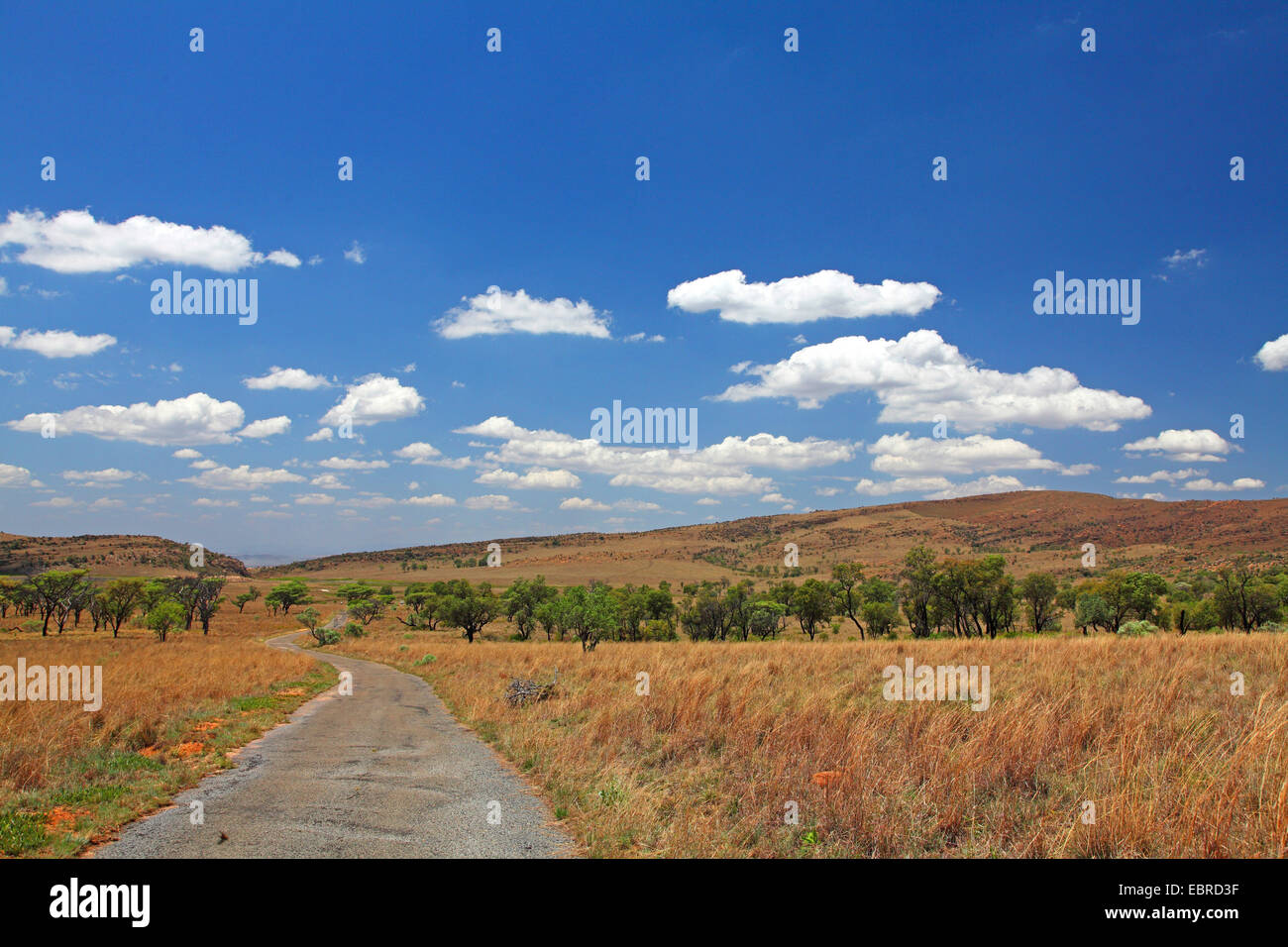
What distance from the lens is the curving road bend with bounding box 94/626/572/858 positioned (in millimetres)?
6535

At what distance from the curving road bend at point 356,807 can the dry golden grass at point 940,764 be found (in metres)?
0.71

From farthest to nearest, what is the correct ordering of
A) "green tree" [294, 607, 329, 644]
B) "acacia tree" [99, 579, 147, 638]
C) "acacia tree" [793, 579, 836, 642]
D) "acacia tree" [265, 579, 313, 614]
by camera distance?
"acacia tree" [265, 579, 313, 614] < "green tree" [294, 607, 329, 644] < "acacia tree" [99, 579, 147, 638] < "acacia tree" [793, 579, 836, 642]

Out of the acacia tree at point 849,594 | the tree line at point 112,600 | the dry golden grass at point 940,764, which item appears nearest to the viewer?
Answer: the dry golden grass at point 940,764

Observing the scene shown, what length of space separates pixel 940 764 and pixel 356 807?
7250 millimetres

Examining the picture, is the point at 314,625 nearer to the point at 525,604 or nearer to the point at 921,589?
the point at 525,604

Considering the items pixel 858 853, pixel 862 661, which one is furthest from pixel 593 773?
pixel 862 661

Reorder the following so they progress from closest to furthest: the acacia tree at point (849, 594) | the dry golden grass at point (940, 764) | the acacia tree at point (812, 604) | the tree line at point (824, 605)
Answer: the dry golden grass at point (940, 764), the tree line at point (824, 605), the acacia tree at point (812, 604), the acacia tree at point (849, 594)

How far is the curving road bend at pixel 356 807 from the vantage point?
6535mm

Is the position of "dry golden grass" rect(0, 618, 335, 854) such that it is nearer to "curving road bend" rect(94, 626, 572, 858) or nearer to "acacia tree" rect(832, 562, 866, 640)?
"curving road bend" rect(94, 626, 572, 858)

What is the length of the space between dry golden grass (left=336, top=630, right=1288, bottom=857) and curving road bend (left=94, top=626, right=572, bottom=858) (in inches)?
28.1

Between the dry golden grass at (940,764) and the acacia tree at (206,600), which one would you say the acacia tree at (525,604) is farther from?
the dry golden grass at (940,764)

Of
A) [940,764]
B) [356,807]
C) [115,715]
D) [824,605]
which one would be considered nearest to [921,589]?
[824,605]

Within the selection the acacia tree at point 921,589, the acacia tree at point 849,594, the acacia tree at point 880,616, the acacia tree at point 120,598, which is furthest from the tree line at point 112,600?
the acacia tree at point 921,589

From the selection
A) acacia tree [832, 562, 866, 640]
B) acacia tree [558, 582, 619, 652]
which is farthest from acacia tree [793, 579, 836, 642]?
acacia tree [558, 582, 619, 652]
